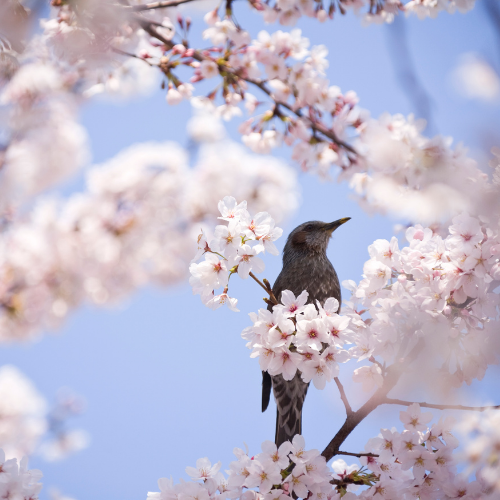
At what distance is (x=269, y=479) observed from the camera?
1804mm

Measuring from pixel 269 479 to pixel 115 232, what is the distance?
6.26 meters

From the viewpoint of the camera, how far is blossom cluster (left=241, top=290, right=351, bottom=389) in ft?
5.67

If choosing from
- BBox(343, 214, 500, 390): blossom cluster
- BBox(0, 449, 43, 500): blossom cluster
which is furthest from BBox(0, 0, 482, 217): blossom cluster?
BBox(0, 449, 43, 500): blossom cluster

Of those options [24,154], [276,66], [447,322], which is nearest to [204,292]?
[447,322]

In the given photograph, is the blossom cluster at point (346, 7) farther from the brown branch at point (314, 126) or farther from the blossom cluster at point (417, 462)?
the blossom cluster at point (417, 462)

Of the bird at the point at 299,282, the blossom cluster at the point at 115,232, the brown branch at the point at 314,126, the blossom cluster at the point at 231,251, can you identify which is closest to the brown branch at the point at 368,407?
the blossom cluster at the point at 231,251

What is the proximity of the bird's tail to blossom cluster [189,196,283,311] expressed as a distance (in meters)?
1.84

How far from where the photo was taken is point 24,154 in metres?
6.43

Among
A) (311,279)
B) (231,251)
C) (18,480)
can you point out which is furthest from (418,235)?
(18,480)

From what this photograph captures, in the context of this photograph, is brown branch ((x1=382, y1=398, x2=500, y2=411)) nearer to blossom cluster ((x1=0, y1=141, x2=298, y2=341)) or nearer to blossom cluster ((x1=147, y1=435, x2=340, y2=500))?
blossom cluster ((x1=147, y1=435, x2=340, y2=500))

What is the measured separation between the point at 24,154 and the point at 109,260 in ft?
6.92

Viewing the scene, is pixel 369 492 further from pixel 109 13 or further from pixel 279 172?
pixel 279 172

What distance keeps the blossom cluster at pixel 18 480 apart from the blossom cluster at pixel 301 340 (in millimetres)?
1368

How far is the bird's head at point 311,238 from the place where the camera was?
12.6 ft
